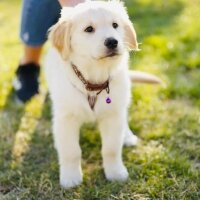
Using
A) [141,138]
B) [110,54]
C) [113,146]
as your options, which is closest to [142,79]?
[141,138]

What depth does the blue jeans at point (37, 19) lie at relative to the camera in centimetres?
356

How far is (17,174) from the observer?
292 centimetres

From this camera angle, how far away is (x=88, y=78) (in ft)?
9.05

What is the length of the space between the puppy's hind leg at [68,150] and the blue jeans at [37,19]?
3.39 feet

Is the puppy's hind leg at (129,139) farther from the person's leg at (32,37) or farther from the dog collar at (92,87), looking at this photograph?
the person's leg at (32,37)

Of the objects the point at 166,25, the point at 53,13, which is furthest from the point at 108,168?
the point at 166,25

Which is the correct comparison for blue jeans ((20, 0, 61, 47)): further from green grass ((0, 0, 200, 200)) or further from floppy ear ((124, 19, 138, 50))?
floppy ear ((124, 19, 138, 50))

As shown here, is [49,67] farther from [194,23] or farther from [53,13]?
[194,23]

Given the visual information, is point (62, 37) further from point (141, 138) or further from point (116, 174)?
point (141, 138)

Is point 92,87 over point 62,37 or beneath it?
beneath

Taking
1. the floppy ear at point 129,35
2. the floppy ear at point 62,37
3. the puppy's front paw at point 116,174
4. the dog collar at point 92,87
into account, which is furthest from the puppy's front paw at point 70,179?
the floppy ear at point 129,35

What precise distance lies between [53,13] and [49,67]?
667 mm

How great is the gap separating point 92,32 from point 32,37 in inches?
50.4

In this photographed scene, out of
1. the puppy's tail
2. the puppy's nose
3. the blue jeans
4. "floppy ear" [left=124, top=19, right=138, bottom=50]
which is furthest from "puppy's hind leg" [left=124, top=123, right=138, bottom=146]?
the blue jeans
